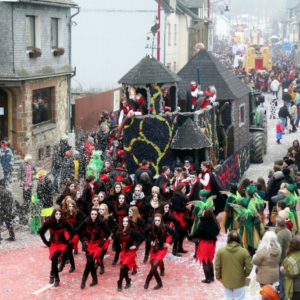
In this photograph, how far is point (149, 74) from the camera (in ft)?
58.1

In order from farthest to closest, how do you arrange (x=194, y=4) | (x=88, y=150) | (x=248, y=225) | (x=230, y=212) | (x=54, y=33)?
(x=194, y=4)
(x=54, y=33)
(x=88, y=150)
(x=230, y=212)
(x=248, y=225)

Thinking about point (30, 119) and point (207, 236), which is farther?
point (30, 119)

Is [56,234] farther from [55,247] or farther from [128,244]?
[128,244]

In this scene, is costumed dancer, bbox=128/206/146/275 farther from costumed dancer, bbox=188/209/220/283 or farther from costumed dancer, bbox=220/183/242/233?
costumed dancer, bbox=220/183/242/233

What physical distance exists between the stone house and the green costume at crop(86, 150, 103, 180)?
202 inches

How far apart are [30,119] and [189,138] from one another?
7040 millimetres

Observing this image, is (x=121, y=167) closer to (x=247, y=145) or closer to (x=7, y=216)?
(x=7, y=216)

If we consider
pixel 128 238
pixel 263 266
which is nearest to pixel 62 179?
pixel 128 238

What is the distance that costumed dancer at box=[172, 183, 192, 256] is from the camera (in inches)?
548

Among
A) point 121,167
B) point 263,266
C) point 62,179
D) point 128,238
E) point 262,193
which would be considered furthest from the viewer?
point 62,179

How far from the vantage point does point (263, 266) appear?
33.8 feet

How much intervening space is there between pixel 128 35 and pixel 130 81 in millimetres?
20502

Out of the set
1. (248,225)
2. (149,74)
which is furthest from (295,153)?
(248,225)

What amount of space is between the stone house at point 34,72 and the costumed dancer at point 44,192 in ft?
24.5
